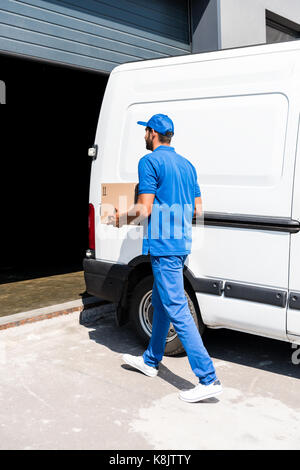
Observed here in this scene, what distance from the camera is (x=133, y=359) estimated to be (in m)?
4.52

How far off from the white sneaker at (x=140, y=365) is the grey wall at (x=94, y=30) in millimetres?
3405

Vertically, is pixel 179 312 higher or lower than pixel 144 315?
higher

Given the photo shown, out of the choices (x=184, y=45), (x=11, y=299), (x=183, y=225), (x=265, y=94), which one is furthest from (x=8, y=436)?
(x=184, y=45)

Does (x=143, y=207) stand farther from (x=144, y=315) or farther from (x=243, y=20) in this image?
(x=243, y=20)

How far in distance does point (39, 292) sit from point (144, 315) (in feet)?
8.62

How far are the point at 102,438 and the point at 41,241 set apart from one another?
9.71 m

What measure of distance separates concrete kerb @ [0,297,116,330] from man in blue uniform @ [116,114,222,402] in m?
2.09

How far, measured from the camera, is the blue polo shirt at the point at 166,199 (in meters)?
3.90

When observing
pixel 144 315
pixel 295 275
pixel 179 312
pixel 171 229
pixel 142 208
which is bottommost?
pixel 144 315

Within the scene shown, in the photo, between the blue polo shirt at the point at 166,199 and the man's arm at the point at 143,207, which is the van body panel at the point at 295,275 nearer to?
the blue polo shirt at the point at 166,199

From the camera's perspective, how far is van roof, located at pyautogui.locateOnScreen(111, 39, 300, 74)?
13.4ft

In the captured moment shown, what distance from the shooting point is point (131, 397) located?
4055 millimetres

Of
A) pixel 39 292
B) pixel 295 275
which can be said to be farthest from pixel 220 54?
pixel 39 292

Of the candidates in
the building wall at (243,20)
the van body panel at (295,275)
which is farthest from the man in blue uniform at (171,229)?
the building wall at (243,20)
